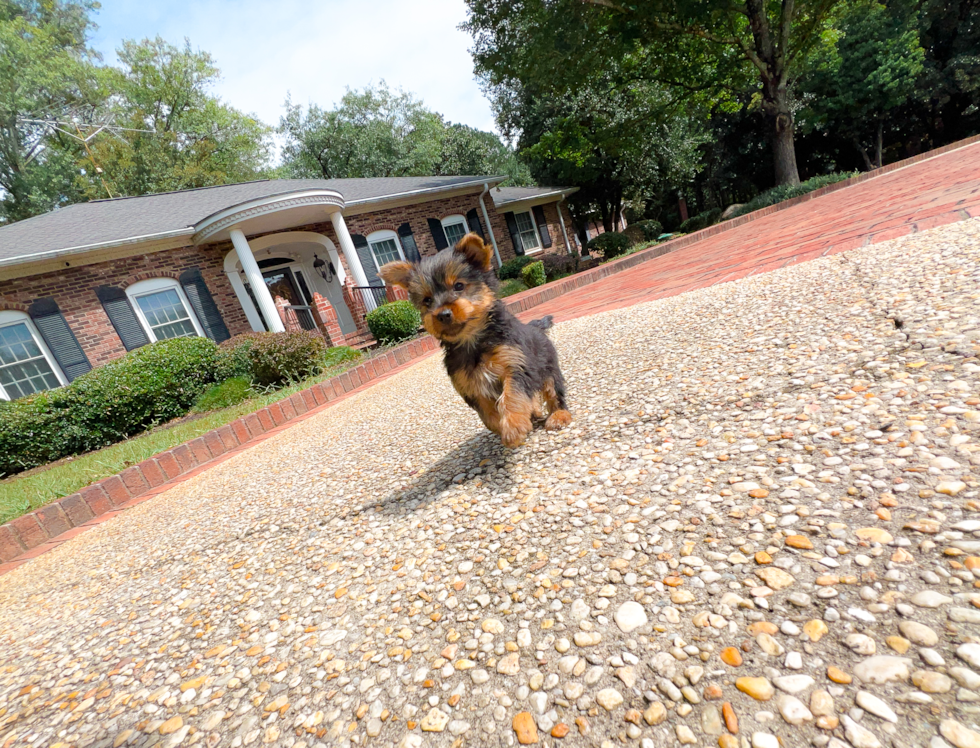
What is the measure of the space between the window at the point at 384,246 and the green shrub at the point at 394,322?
6.05 m

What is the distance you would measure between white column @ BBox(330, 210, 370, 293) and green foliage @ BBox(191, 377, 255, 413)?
6.66 m

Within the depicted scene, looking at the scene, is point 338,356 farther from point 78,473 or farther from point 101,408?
point 78,473

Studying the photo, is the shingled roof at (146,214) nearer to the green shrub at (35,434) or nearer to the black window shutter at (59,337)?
the black window shutter at (59,337)

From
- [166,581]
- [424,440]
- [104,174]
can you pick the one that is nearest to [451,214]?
[424,440]

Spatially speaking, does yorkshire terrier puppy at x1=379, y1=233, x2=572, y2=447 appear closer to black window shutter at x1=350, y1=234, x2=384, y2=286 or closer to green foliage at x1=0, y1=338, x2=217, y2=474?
green foliage at x1=0, y1=338, x2=217, y2=474

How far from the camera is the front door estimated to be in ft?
49.9

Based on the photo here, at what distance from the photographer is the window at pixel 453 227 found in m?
17.9

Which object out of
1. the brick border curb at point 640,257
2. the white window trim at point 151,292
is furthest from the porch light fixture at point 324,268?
the brick border curb at point 640,257

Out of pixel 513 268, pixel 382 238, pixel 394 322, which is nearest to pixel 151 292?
pixel 382 238

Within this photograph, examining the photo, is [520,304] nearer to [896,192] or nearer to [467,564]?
[896,192]

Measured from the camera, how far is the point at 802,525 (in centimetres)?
138

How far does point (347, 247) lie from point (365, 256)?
176 centimetres

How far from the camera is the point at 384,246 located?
53.1 feet

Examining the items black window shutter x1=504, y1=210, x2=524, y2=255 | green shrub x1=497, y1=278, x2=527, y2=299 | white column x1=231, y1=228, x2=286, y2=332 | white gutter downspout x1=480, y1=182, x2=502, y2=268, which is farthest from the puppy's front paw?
black window shutter x1=504, y1=210, x2=524, y2=255
